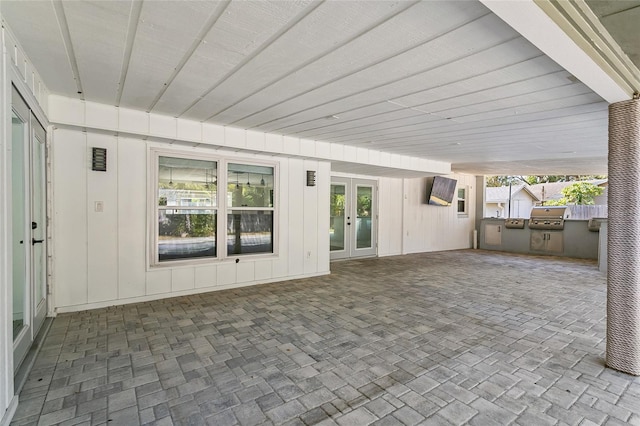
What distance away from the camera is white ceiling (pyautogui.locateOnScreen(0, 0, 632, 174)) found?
197cm

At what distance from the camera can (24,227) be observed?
2922 millimetres

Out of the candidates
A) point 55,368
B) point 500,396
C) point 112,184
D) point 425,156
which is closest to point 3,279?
point 55,368

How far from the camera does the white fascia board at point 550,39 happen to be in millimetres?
1598

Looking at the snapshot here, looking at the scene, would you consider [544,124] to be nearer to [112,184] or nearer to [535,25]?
[535,25]

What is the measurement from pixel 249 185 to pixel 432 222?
6762mm

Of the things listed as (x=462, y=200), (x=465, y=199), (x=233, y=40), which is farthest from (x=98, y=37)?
(x=465, y=199)

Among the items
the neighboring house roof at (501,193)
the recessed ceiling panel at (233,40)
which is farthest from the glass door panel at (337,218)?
the neighboring house roof at (501,193)

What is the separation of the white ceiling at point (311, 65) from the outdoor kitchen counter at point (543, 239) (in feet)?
19.4

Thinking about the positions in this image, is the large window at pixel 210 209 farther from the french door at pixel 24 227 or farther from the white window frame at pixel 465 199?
the white window frame at pixel 465 199

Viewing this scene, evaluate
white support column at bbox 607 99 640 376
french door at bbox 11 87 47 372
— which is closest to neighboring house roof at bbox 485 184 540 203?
white support column at bbox 607 99 640 376

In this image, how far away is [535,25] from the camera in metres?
1.74

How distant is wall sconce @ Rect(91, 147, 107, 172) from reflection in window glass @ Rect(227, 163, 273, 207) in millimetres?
1738

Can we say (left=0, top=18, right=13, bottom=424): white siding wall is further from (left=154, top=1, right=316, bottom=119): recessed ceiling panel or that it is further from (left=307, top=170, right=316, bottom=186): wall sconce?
(left=307, top=170, right=316, bottom=186): wall sconce

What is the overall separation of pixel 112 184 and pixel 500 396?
192 inches
